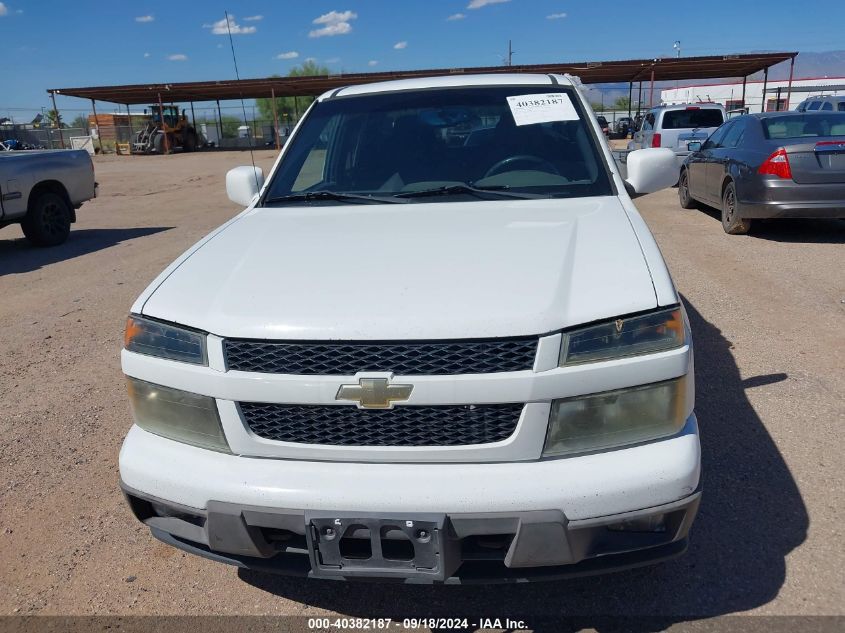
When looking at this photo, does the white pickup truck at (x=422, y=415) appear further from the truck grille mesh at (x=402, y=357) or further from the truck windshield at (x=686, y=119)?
the truck windshield at (x=686, y=119)

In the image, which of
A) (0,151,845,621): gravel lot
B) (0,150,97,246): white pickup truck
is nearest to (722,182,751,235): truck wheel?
(0,151,845,621): gravel lot

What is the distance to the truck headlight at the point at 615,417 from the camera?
2055 millimetres

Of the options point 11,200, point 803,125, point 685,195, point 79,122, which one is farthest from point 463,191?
point 79,122

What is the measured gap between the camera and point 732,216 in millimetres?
9039

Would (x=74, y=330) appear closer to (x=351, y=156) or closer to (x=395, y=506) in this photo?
(x=351, y=156)

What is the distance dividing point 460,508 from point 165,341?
3.58 ft

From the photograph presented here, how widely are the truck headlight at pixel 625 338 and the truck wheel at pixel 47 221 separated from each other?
397 inches

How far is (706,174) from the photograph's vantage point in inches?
400

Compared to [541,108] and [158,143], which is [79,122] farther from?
[541,108]

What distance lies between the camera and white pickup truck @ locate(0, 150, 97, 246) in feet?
31.0

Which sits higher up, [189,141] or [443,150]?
[443,150]

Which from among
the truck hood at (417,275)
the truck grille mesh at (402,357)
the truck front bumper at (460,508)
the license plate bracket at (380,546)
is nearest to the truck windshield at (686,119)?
the truck hood at (417,275)

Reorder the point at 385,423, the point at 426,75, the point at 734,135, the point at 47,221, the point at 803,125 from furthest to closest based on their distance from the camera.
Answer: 1. the point at 426,75
2. the point at 47,221
3. the point at 734,135
4. the point at 803,125
5. the point at 385,423

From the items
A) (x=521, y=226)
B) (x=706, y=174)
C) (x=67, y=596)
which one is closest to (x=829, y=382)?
(x=521, y=226)
